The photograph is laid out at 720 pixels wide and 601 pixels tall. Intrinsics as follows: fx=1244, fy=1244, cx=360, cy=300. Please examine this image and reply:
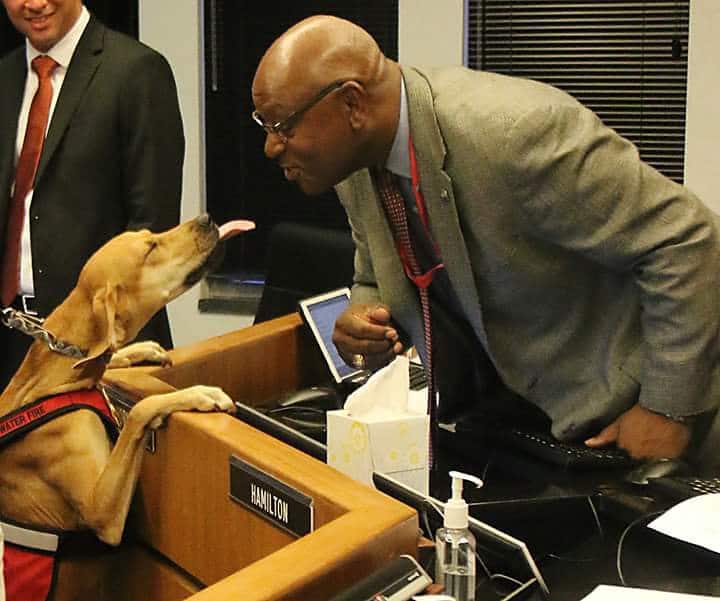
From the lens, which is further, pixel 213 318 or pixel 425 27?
pixel 213 318

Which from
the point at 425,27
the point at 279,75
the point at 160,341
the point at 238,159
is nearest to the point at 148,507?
the point at 279,75

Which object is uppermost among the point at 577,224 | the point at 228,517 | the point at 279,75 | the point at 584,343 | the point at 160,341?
the point at 279,75

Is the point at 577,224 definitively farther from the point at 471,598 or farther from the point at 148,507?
the point at 148,507

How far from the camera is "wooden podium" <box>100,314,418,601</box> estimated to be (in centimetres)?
129

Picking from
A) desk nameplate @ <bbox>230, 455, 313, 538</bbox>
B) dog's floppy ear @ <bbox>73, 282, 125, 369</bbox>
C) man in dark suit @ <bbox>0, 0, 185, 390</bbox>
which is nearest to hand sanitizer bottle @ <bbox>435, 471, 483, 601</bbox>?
desk nameplate @ <bbox>230, 455, 313, 538</bbox>

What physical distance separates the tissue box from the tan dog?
0.99ft

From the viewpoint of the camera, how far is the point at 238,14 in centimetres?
426

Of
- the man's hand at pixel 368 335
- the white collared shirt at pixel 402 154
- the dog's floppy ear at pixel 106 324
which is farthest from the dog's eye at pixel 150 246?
the white collared shirt at pixel 402 154

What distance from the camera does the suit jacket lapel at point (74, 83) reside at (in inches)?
121

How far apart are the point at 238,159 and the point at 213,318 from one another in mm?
564

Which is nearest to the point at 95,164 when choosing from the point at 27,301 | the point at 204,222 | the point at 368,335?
the point at 27,301

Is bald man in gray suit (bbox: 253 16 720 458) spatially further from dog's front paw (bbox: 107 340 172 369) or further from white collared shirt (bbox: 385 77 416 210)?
dog's front paw (bbox: 107 340 172 369)

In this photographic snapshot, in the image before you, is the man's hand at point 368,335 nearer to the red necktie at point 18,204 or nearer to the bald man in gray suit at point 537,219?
the bald man in gray suit at point 537,219

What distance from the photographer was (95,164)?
308 centimetres
